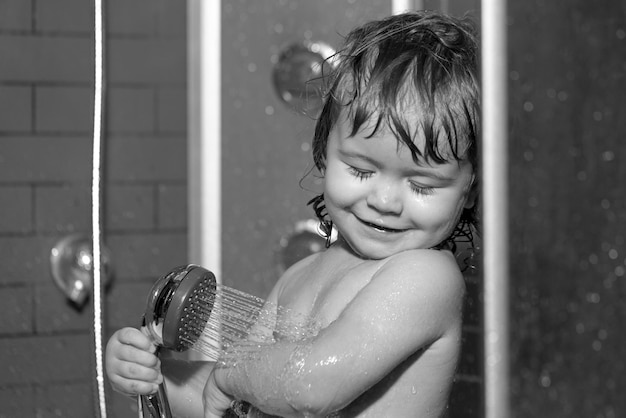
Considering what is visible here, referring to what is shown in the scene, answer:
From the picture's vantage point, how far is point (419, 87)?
0.72m

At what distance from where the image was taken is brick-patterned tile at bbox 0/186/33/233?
43.0 inches

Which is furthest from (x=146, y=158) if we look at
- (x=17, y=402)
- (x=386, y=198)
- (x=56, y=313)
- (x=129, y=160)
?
(x=386, y=198)

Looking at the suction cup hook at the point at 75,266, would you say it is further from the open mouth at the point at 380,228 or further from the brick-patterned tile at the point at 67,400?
the open mouth at the point at 380,228

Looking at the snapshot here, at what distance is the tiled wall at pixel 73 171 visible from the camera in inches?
43.3

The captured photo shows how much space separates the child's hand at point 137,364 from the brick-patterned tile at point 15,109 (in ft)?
1.33

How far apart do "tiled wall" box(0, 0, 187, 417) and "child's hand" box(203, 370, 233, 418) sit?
0.91 ft

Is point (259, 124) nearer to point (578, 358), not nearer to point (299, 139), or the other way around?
point (299, 139)

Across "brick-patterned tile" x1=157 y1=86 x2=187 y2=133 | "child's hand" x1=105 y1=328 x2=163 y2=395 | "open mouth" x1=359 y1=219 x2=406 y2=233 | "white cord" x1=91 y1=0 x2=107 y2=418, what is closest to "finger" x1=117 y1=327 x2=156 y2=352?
"child's hand" x1=105 y1=328 x2=163 y2=395

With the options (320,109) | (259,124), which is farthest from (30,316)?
(320,109)

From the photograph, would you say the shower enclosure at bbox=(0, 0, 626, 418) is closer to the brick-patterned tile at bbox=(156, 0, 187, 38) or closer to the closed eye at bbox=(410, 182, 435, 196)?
the brick-patterned tile at bbox=(156, 0, 187, 38)

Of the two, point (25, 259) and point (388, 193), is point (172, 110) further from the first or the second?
point (388, 193)

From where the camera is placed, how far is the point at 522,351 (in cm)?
50

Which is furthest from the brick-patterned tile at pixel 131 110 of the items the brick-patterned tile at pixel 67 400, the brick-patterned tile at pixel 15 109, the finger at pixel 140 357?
the finger at pixel 140 357

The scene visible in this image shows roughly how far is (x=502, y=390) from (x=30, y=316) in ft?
2.54
